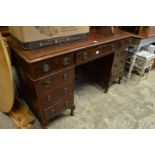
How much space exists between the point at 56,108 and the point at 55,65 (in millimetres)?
503

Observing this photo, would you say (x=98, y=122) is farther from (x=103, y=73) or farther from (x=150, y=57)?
(x=150, y=57)

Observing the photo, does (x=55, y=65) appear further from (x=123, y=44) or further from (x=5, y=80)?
(x=123, y=44)

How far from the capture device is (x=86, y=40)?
1.41m

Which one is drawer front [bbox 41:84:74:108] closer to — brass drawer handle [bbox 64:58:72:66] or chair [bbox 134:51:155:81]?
brass drawer handle [bbox 64:58:72:66]

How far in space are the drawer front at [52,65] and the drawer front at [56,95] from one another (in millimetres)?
220

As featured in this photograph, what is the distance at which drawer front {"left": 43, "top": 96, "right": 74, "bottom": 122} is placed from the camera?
141 centimetres

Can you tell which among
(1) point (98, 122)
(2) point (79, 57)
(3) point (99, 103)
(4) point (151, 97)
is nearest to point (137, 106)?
(4) point (151, 97)

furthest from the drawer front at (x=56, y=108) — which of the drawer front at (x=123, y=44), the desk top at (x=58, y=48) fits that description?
the drawer front at (x=123, y=44)

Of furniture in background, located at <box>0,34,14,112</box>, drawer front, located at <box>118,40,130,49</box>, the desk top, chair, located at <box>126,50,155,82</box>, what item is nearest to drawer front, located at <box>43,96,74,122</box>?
furniture in background, located at <box>0,34,14,112</box>

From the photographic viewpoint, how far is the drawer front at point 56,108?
1.41 m

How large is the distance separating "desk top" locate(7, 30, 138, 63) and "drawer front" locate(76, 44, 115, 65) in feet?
0.20

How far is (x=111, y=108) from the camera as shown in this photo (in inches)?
74.0

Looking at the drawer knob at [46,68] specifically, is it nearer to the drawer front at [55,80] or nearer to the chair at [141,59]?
the drawer front at [55,80]

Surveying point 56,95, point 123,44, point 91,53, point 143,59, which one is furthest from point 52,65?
point 143,59
